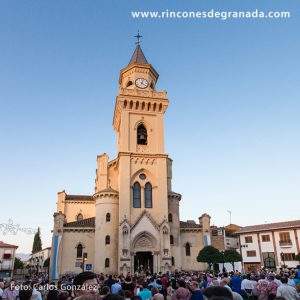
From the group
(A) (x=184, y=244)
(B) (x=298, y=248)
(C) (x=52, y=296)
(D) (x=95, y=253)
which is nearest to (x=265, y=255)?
(B) (x=298, y=248)

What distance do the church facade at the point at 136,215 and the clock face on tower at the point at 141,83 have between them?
132 mm

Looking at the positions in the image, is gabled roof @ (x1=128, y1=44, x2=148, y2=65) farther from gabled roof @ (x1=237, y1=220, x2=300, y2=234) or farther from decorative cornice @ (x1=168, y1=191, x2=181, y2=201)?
gabled roof @ (x1=237, y1=220, x2=300, y2=234)

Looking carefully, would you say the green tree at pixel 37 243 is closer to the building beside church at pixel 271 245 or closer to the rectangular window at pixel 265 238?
the building beside church at pixel 271 245

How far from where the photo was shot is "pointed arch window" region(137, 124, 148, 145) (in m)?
44.1

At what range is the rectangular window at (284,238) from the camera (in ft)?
167

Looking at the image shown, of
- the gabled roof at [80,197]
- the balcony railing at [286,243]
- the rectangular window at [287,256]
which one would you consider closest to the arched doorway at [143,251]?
the gabled roof at [80,197]

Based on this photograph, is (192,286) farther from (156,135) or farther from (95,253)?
(156,135)

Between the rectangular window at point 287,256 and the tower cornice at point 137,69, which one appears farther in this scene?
the rectangular window at point 287,256

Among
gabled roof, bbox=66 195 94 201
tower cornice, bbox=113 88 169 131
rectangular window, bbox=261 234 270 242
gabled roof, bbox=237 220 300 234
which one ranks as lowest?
rectangular window, bbox=261 234 270 242

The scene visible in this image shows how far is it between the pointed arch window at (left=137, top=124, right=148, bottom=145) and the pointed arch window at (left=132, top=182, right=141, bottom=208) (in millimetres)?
5674

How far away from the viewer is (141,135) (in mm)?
44281

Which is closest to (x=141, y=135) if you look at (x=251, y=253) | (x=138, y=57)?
(x=138, y=57)

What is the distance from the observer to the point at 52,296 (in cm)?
922

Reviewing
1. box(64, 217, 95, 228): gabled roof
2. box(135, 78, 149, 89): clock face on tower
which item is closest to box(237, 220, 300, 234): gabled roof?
box(64, 217, 95, 228): gabled roof
